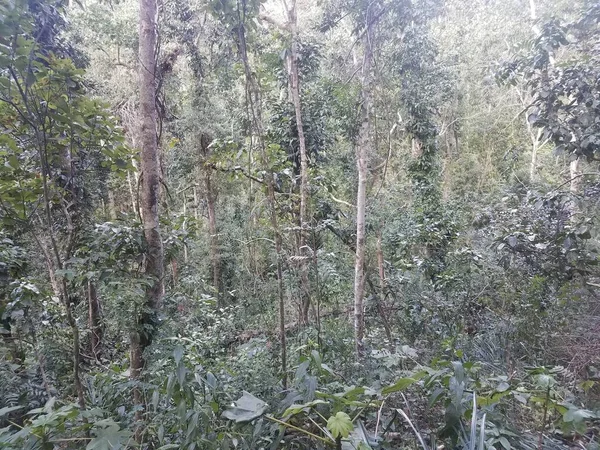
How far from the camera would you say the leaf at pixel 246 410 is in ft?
4.49

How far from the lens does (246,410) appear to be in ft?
4.66

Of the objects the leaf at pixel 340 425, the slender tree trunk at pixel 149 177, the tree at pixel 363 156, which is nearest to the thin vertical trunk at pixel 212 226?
the tree at pixel 363 156

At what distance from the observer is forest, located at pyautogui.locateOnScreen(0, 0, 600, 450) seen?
1554 millimetres

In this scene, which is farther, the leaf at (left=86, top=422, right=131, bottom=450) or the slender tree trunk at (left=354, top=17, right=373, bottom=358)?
the slender tree trunk at (left=354, top=17, right=373, bottom=358)

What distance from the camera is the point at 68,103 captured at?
7.11 ft

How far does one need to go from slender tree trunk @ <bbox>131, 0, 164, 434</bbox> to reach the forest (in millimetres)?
14

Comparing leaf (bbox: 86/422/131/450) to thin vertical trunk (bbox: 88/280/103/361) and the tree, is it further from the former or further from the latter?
thin vertical trunk (bbox: 88/280/103/361)

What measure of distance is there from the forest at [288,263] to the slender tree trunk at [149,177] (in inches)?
0.5

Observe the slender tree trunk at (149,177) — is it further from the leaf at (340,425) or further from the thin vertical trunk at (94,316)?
the thin vertical trunk at (94,316)

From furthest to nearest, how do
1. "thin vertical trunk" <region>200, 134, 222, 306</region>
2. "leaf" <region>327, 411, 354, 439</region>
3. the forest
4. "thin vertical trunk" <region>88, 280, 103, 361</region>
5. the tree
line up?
"thin vertical trunk" <region>200, 134, 222, 306</region> < "thin vertical trunk" <region>88, 280, 103, 361</region> < the tree < the forest < "leaf" <region>327, 411, 354, 439</region>

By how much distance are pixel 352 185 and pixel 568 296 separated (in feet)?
12.8

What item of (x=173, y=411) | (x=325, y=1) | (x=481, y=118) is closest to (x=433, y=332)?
(x=173, y=411)

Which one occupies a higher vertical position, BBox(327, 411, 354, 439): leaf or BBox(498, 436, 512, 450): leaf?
BBox(327, 411, 354, 439): leaf

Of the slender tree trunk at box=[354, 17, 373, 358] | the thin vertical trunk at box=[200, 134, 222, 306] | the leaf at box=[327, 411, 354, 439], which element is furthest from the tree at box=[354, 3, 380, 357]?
the thin vertical trunk at box=[200, 134, 222, 306]
